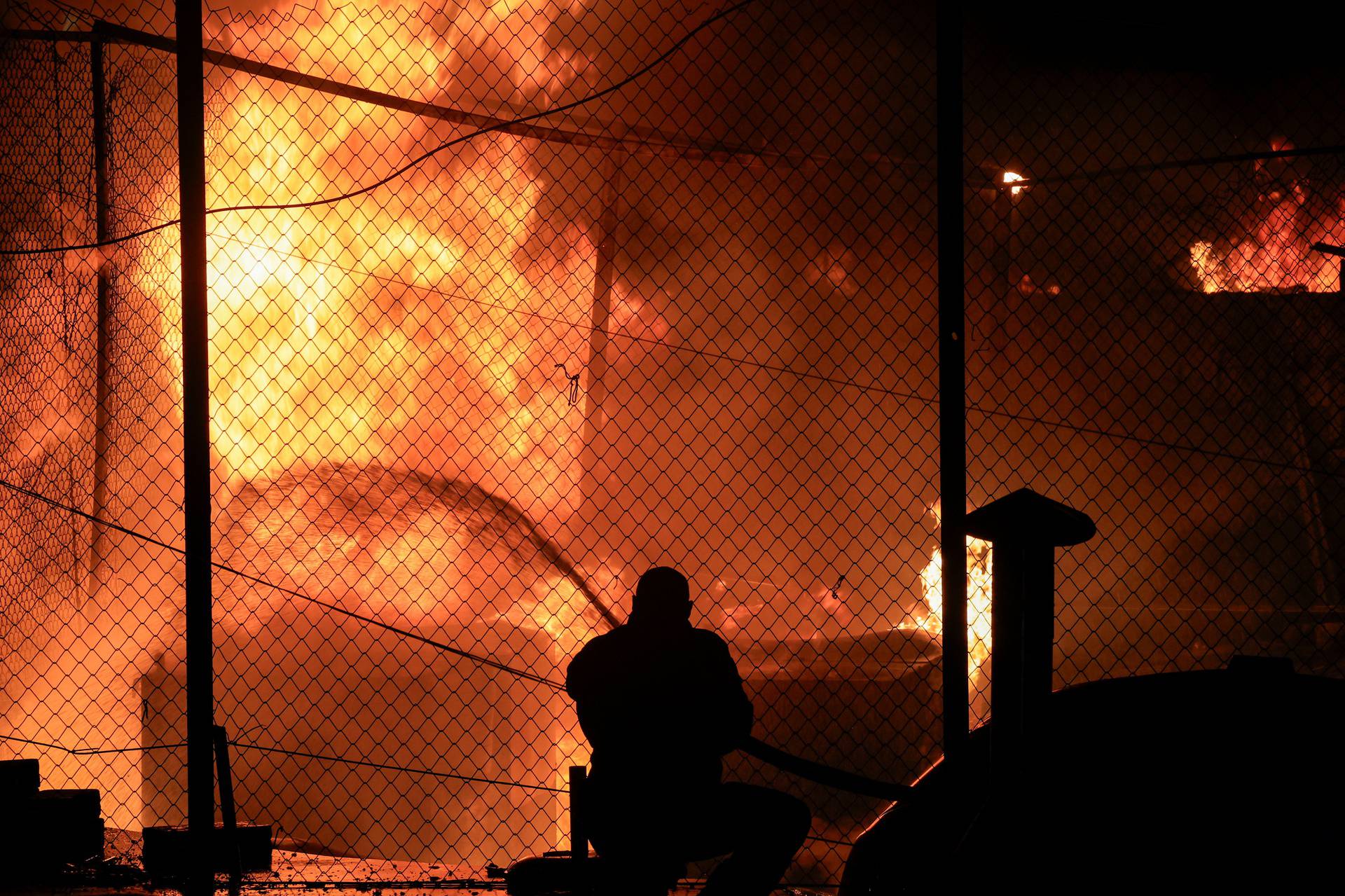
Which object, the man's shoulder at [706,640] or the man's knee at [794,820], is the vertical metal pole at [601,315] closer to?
the man's shoulder at [706,640]

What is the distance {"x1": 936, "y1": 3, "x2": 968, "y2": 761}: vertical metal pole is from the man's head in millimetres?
683

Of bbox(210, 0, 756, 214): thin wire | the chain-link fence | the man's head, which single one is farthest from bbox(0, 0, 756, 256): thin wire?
the man's head

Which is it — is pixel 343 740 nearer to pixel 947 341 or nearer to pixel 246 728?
pixel 246 728

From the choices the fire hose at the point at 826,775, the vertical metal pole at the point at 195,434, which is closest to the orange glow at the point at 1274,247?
the fire hose at the point at 826,775

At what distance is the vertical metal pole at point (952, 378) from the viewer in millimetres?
2791

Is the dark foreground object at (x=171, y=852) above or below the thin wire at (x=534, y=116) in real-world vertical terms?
below

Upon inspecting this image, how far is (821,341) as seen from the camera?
11984 mm

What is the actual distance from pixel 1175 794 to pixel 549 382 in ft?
25.4

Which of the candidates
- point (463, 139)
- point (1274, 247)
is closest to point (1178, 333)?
point (1274, 247)

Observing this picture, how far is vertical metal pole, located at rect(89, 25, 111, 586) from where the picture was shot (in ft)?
20.2

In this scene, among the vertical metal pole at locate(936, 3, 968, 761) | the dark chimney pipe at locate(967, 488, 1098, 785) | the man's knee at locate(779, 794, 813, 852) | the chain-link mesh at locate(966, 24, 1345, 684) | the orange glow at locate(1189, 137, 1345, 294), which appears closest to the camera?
the dark chimney pipe at locate(967, 488, 1098, 785)

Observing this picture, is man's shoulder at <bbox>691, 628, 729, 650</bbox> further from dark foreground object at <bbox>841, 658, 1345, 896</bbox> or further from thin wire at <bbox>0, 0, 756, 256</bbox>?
thin wire at <bbox>0, 0, 756, 256</bbox>

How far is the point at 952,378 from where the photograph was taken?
2.81 meters

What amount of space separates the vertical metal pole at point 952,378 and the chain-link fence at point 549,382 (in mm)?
2112
